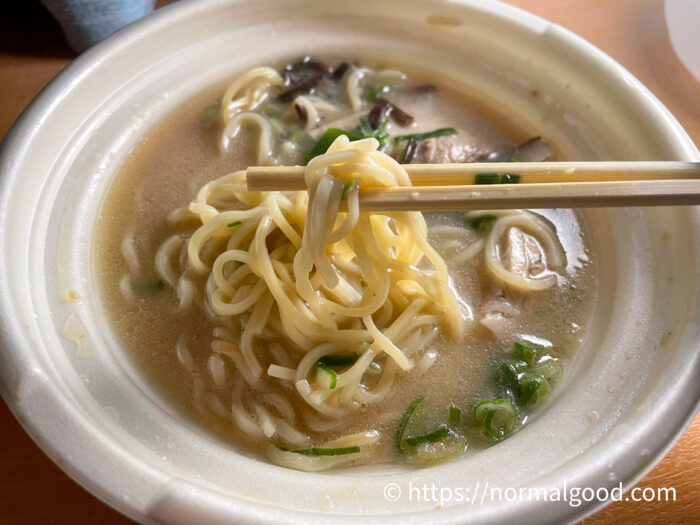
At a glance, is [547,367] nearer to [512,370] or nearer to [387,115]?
[512,370]

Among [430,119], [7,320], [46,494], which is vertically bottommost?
[46,494]

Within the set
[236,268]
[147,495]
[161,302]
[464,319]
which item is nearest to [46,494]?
[147,495]

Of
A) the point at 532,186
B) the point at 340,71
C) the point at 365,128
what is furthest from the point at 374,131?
the point at 532,186

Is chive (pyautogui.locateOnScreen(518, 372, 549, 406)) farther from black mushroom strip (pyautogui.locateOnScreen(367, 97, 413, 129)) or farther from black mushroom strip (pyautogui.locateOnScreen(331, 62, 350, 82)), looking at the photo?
black mushroom strip (pyautogui.locateOnScreen(331, 62, 350, 82))

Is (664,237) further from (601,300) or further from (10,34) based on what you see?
(10,34)

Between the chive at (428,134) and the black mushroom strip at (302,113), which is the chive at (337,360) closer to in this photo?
the chive at (428,134)
